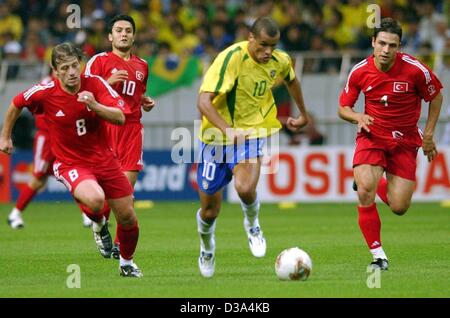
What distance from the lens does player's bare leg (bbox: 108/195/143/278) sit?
1056 cm

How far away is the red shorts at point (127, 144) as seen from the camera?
13.4 meters

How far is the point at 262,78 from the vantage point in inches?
449

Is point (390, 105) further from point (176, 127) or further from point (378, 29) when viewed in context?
point (176, 127)

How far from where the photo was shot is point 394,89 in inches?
454

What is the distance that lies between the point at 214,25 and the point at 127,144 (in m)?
11.4

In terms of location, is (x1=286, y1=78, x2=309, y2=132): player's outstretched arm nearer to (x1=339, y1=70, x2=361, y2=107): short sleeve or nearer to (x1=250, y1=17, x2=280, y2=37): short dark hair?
(x1=339, y1=70, x2=361, y2=107): short sleeve

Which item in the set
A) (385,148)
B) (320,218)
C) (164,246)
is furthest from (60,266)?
(320,218)

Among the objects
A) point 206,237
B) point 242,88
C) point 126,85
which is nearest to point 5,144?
point 206,237

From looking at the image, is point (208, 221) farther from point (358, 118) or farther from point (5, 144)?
point (5, 144)

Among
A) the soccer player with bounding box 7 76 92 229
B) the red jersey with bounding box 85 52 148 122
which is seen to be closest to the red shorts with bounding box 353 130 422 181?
the red jersey with bounding box 85 52 148 122

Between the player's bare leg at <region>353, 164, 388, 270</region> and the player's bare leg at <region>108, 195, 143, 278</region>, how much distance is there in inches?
91.4

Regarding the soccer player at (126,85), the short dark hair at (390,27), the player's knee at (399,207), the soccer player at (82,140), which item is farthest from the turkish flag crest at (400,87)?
the soccer player at (126,85)

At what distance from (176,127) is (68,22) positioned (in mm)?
3615

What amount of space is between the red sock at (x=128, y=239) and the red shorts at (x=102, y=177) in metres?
0.33
